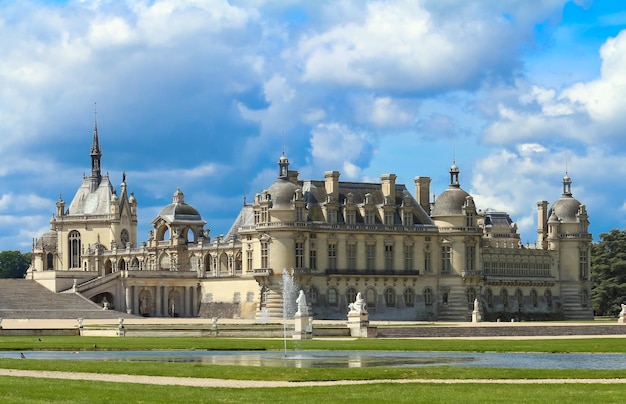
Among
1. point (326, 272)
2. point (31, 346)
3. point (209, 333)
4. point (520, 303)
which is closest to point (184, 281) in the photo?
point (326, 272)

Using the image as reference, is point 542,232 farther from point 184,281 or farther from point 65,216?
point 65,216

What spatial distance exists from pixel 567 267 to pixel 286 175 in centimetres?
2826

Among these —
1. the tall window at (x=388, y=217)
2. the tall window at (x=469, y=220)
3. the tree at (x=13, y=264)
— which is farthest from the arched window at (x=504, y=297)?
the tree at (x=13, y=264)

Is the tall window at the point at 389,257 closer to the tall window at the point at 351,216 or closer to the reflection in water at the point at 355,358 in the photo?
the tall window at the point at 351,216

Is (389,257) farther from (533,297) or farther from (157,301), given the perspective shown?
(157,301)

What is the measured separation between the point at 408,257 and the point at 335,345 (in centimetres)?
4544

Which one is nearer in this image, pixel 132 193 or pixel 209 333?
pixel 209 333

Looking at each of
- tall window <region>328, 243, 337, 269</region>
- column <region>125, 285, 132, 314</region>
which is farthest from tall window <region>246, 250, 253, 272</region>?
column <region>125, 285, 132, 314</region>

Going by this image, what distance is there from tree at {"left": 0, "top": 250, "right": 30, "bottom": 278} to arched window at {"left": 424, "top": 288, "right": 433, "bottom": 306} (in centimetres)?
7554

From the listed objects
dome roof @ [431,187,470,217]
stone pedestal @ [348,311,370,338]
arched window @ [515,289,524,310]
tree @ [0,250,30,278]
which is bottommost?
stone pedestal @ [348,311,370,338]

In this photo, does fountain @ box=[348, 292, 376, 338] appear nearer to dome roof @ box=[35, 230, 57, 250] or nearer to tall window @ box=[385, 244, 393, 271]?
tall window @ box=[385, 244, 393, 271]

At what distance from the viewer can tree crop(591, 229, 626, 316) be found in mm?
119875

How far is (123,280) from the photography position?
10869cm

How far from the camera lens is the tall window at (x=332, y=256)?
10056cm
